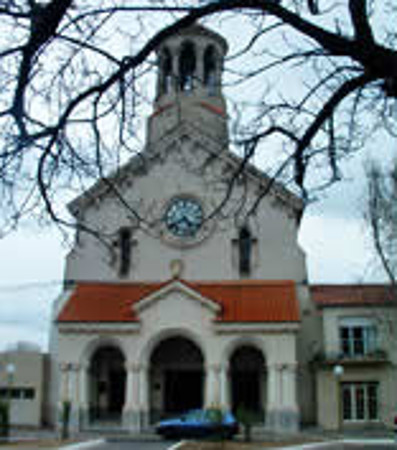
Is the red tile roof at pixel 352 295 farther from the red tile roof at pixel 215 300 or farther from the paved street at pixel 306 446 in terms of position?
the paved street at pixel 306 446

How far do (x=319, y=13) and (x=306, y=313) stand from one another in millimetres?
27030

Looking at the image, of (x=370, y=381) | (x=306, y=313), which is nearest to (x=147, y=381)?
(x=306, y=313)

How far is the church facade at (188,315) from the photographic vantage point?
2966cm

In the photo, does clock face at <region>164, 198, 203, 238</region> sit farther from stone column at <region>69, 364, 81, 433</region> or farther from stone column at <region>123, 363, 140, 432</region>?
stone column at <region>69, 364, 81, 433</region>

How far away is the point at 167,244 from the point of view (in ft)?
115

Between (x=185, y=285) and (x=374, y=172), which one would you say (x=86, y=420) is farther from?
(x=374, y=172)

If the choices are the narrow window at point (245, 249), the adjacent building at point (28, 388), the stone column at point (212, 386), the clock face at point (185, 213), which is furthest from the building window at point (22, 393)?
the narrow window at point (245, 249)

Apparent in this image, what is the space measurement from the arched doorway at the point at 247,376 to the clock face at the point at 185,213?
6.98 metres

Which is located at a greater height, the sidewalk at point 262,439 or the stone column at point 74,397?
the stone column at point 74,397

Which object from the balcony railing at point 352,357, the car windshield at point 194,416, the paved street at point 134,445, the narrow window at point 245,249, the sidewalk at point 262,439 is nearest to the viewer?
the sidewalk at point 262,439

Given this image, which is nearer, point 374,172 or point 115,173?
point 115,173

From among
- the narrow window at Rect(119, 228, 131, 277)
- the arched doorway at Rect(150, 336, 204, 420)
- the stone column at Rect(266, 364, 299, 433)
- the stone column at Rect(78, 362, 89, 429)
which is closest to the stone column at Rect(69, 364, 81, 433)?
the stone column at Rect(78, 362, 89, 429)

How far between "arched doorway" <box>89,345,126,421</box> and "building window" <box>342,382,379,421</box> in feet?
36.5

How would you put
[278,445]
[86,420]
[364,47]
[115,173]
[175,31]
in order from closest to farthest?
[364,47] → [175,31] → [115,173] → [278,445] → [86,420]
